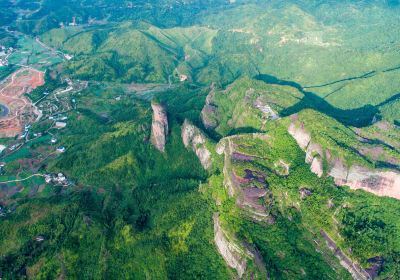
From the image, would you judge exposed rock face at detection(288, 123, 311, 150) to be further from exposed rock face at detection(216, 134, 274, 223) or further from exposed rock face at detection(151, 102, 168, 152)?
exposed rock face at detection(151, 102, 168, 152)

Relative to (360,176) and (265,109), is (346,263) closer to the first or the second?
(360,176)

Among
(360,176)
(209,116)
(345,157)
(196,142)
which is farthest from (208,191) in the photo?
(209,116)

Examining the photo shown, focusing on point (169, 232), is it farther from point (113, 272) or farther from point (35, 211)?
point (35, 211)

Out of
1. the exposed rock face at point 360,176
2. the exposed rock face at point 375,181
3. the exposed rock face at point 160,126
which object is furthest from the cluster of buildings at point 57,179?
the exposed rock face at point 375,181

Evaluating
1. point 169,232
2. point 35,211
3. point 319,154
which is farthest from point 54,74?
point 319,154

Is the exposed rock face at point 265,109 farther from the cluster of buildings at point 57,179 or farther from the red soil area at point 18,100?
the red soil area at point 18,100

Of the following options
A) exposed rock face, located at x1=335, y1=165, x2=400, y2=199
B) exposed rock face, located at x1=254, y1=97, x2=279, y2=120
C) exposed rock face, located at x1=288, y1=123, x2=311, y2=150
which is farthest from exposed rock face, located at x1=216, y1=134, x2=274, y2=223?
exposed rock face, located at x1=254, y1=97, x2=279, y2=120
